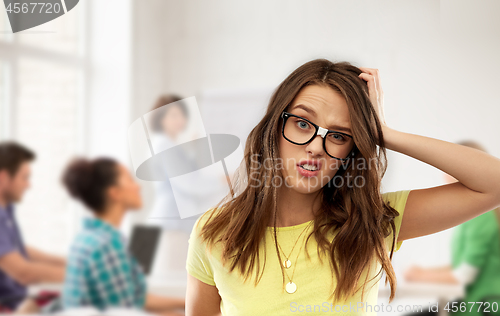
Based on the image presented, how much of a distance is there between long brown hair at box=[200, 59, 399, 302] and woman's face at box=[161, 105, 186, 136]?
1.04 m

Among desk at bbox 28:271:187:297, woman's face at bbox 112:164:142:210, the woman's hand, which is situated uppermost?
the woman's hand

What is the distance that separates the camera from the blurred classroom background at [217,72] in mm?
1438

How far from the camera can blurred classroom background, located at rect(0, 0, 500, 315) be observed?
144 centimetres

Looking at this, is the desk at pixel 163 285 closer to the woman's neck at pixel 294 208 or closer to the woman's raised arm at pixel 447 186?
the woman's neck at pixel 294 208

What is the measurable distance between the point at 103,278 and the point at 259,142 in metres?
1.21

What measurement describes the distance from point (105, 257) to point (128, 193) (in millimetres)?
300

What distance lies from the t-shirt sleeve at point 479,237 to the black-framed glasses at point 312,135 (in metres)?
1.09

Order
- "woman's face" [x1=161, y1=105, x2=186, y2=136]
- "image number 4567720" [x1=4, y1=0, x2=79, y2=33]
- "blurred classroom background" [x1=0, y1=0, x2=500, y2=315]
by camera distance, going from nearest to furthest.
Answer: "blurred classroom background" [x1=0, y1=0, x2=500, y2=315]
"image number 4567720" [x1=4, y1=0, x2=79, y2=33]
"woman's face" [x1=161, y1=105, x2=186, y2=136]

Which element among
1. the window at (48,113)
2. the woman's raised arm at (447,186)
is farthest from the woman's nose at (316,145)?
the window at (48,113)

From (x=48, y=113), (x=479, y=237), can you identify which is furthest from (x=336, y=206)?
(x=48, y=113)

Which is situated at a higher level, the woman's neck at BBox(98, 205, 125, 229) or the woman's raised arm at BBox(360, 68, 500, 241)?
the woman's raised arm at BBox(360, 68, 500, 241)

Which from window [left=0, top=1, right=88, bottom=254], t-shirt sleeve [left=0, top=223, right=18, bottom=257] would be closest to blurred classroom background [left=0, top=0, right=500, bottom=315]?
window [left=0, top=1, right=88, bottom=254]

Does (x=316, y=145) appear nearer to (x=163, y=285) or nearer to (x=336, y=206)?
(x=336, y=206)
